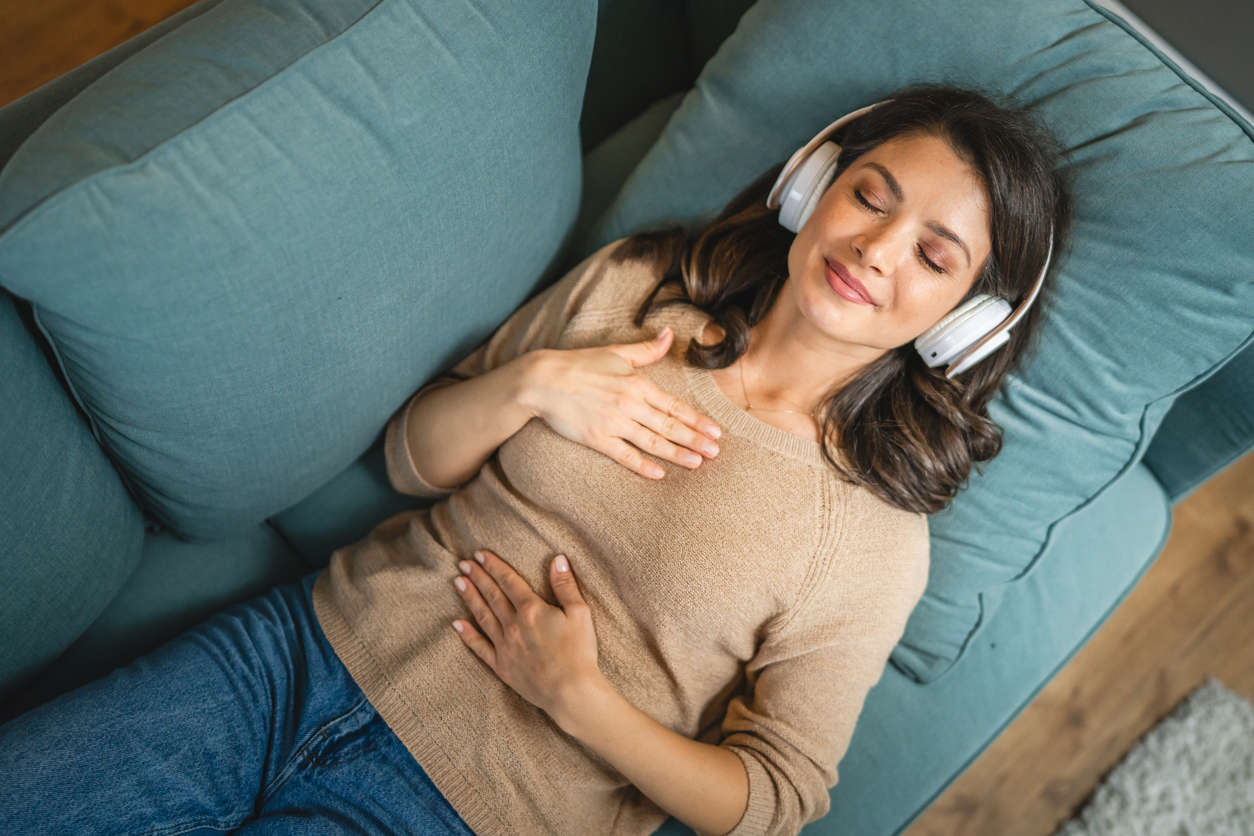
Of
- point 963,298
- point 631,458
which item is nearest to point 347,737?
point 631,458

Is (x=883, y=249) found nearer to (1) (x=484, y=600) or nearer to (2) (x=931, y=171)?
(2) (x=931, y=171)

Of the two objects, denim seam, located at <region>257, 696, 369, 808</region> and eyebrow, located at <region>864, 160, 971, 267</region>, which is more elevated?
eyebrow, located at <region>864, 160, 971, 267</region>

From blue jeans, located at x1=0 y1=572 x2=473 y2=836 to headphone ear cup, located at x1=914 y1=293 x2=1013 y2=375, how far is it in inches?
34.0

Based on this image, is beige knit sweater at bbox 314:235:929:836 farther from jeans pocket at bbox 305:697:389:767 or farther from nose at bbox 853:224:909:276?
nose at bbox 853:224:909:276

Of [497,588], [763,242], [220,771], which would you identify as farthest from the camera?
[763,242]

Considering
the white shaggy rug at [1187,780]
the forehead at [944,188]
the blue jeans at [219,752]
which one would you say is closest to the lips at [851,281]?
the forehead at [944,188]

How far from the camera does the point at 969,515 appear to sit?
1161 mm

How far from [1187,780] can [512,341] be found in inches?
63.6

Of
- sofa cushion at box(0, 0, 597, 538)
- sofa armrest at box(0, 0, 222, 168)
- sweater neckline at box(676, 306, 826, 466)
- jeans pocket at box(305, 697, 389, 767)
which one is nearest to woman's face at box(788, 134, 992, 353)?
sweater neckline at box(676, 306, 826, 466)

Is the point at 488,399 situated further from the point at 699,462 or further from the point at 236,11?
the point at 236,11

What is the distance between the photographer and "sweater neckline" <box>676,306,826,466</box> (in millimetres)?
1095

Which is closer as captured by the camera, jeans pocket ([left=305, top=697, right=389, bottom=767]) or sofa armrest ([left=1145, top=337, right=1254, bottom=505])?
jeans pocket ([left=305, top=697, right=389, bottom=767])

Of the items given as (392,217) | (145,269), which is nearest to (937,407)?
(392,217)

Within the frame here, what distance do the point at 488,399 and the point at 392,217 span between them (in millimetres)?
287
